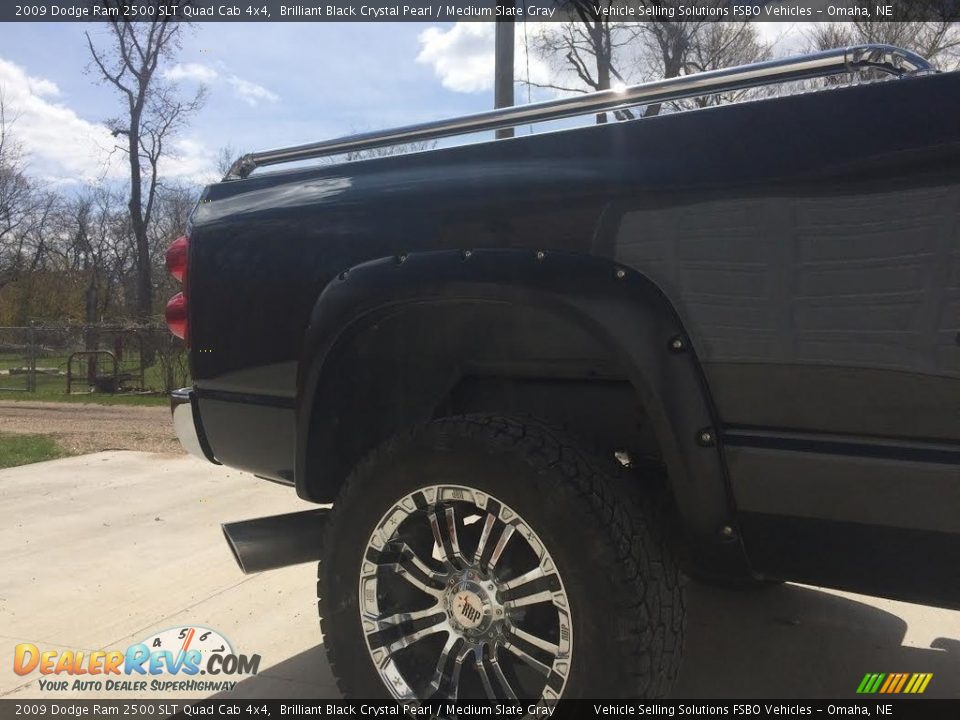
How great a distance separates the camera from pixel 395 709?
7.20ft

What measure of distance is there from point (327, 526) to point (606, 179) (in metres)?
1.22

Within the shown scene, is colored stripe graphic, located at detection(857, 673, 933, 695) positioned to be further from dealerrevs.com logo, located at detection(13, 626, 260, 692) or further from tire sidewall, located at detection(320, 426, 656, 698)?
dealerrevs.com logo, located at detection(13, 626, 260, 692)

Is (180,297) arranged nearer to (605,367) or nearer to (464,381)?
(464,381)

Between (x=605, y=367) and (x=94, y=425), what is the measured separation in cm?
1063

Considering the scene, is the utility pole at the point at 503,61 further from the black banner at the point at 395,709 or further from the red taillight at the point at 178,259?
the black banner at the point at 395,709

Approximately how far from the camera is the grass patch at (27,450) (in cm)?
709

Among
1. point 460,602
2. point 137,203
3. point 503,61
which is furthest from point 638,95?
point 137,203

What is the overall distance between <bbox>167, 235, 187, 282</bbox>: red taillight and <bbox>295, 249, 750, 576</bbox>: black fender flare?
3.07ft

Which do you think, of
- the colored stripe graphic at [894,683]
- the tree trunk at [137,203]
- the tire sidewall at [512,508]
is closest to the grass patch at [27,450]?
the tire sidewall at [512,508]

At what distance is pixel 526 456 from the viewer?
79.3 inches

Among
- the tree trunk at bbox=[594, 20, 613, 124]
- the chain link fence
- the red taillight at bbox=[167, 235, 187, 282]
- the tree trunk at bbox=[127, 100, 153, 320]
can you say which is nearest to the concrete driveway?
the red taillight at bbox=[167, 235, 187, 282]

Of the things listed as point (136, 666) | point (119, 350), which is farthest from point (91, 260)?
point (136, 666)

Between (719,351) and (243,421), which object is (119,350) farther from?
(719,351)

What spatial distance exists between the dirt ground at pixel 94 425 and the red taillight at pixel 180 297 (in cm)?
385
